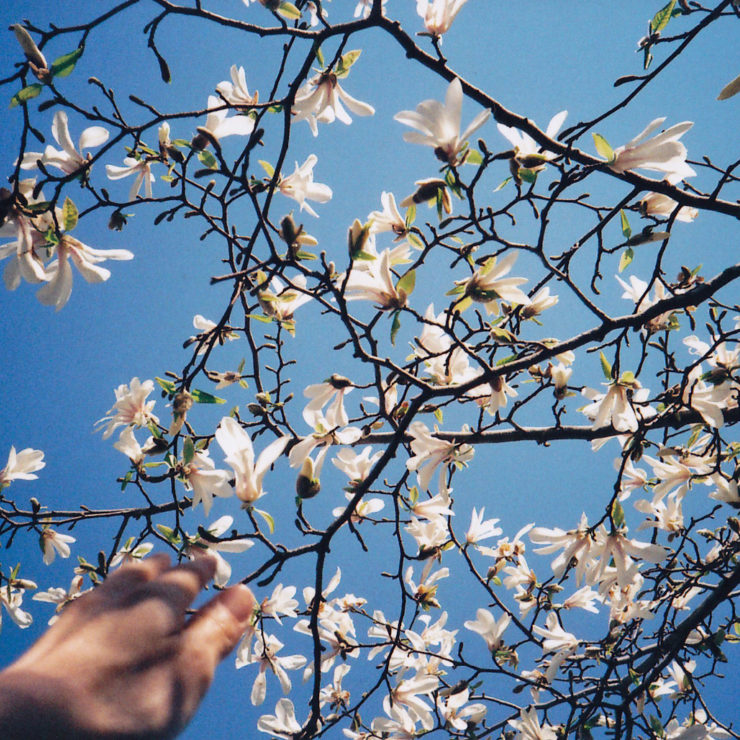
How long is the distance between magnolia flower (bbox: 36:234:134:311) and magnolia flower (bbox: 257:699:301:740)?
3.74ft

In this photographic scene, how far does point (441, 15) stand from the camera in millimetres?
854

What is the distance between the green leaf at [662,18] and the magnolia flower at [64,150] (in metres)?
1.05

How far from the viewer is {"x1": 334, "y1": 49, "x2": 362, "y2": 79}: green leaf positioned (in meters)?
0.93

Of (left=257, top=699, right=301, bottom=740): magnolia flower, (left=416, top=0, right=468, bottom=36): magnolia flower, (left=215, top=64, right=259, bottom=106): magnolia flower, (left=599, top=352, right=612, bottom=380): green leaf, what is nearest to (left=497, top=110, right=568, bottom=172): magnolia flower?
(left=416, top=0, right=468, bottom=36): magnolia flower

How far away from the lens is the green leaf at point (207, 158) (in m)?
0.93

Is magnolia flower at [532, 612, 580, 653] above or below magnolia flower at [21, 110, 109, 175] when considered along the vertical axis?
below

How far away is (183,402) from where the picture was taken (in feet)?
2.93

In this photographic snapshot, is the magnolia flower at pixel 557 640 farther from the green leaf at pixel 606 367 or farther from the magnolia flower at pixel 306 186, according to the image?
the magnolia flower at pixel 306 186

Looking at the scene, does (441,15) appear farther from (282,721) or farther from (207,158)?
(282,721)

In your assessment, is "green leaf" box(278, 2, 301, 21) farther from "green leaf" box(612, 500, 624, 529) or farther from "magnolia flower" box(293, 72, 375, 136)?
"green leaf" box(612, 500, 624, 529)

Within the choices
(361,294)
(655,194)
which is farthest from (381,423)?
(655,194)

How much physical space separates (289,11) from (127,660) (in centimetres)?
101

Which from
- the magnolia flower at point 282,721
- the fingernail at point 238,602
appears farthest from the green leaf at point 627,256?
the magnolia flower at point 282,721

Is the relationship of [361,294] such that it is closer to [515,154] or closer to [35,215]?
[515,154]
